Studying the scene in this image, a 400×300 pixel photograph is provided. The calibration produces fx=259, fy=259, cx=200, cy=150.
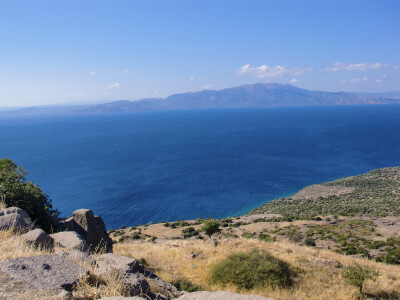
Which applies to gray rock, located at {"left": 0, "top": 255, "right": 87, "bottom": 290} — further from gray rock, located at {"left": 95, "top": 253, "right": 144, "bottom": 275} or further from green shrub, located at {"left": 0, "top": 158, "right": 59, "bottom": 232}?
green shrub, located at {"left": 0, "top": 158, "right": 59, "bottom": 232}

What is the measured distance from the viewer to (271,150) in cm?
12162

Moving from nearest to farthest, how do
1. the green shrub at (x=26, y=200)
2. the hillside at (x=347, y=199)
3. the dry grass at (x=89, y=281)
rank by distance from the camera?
the dry grass at (x=89, y=281) → the green shrub at (x=26, y=200) → the hillside at (x=347, y=199)

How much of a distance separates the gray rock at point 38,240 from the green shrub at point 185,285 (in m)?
5.44

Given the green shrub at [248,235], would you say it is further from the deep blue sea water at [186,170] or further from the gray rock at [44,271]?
the gray rock at [44,271]

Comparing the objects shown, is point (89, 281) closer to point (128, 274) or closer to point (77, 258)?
point (128, 274)

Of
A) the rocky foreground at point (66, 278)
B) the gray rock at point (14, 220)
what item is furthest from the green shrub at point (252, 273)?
the gray rock at point (14, 220)

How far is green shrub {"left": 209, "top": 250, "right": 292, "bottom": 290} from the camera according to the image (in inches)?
477

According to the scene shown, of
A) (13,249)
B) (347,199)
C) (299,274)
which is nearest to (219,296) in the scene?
(13,249)

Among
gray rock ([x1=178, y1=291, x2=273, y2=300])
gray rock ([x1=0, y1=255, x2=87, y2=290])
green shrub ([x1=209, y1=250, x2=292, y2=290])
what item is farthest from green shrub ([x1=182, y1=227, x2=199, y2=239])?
gray rock ([x1=0, y1=255, x2=87, y2=290])

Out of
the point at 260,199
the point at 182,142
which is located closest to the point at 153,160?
the point at 182,142

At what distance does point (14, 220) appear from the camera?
33.7 feet

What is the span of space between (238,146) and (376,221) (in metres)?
97.3

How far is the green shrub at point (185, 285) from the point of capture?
1117 cm

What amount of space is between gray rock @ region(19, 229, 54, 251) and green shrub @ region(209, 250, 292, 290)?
24.2 feet
